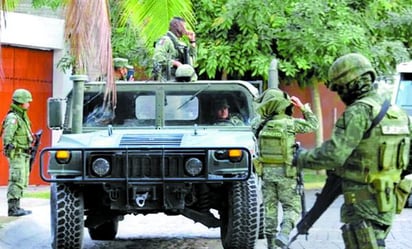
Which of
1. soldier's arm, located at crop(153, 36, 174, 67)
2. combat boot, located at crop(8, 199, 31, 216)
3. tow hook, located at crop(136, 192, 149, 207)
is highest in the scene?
soldier's arm, located at crop(153, 36, 174, 67)

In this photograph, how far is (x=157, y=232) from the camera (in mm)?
11172

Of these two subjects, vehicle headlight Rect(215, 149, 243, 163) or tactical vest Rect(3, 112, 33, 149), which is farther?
tactical vest Rect(3, 112, 33, 149)

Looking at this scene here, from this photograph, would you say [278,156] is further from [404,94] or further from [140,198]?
[404,94]

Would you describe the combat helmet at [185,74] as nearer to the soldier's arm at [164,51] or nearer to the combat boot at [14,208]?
the soldier's arm at [164,51]

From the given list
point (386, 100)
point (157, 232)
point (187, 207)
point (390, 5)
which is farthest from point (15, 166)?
point (390, 5)

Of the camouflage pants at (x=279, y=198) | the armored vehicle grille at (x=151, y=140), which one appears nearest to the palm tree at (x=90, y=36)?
the armored vehicle grille at (x=151, y=140)

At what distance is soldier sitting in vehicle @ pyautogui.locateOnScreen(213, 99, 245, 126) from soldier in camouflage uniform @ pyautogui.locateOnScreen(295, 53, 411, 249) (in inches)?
149

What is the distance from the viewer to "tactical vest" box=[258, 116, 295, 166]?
807 centimetres

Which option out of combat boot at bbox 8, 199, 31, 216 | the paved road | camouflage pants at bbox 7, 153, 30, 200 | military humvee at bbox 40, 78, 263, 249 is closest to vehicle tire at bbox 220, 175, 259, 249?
military humvee at bbox 40, 78, 263, 249

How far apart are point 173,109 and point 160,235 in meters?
2.14

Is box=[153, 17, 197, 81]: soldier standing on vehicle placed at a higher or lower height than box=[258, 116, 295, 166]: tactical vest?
higher

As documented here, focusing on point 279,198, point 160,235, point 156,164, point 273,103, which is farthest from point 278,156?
point 160,235

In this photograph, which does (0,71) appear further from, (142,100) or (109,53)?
(142,100)

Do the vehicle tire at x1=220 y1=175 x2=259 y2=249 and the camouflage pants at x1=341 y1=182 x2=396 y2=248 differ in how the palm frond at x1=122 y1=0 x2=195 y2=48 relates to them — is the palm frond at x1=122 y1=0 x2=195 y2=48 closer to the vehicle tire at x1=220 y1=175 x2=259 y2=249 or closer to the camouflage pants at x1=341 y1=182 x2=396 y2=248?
the vehicle tire at x1=220 y1=175 x2=259 y2=249
